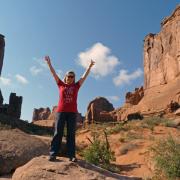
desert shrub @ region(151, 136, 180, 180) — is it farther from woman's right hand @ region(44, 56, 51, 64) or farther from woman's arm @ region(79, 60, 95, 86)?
woman's right hand @ region(44, 56, 51, 64)

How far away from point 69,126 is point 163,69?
52.8 metres

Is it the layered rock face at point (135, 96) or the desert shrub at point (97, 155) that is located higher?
the layered rock face at point (135, 96)

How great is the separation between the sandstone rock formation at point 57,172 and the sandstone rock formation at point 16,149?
1548 mm

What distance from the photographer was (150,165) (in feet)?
37.7

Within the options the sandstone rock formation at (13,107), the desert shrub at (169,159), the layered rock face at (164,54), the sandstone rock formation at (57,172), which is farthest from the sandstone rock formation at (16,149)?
the layered rock face at (164,54)

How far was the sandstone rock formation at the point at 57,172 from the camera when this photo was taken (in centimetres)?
591

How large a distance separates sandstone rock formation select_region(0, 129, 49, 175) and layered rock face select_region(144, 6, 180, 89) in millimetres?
45685

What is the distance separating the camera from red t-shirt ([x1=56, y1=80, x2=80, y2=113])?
692 centimetres

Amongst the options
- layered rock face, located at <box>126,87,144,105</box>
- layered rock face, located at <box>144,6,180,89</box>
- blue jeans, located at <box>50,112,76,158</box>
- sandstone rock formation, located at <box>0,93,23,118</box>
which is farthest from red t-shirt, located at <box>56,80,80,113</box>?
layered rock face, located at <box>126,87,144,105</box>

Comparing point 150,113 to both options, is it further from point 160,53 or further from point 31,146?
point 31,146

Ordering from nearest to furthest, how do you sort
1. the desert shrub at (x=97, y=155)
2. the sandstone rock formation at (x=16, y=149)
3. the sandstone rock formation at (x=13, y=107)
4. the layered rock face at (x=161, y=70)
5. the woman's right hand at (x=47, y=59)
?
the woman's right hand at (x=47, y=59) → the sandstone rock formation at (x=16, y=149) → the desert shrub at (x=97, y=155) → the layered rock face at (x=161, y=70) → the sandstone rock formation at (x=13, y=107)

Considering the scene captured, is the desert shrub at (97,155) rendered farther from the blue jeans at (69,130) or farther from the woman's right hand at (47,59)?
the woman's right hand at (47,59)

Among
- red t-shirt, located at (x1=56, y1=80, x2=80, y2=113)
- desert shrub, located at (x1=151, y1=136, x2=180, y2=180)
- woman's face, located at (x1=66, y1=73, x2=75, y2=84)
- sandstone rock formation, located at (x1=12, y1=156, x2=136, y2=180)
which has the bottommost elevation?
sandstone rock formation, located at (x1=12, y1=156, x2=136, y2=180)

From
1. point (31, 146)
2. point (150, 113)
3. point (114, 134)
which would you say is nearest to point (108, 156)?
point (31, 146)
